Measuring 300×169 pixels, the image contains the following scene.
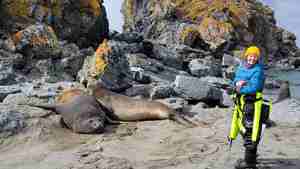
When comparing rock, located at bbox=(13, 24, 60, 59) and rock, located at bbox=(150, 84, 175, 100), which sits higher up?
rock, located at bbox=(13, 24, 60, 59)

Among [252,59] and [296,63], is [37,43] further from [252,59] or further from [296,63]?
[296,63]

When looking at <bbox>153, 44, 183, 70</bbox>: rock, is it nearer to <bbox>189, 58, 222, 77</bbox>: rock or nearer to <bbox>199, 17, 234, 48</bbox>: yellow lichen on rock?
<bbox>189, 58, 222, 77</bbox>: rock

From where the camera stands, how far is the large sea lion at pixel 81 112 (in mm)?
7266

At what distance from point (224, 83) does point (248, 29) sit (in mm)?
36006

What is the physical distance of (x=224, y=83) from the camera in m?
16.4

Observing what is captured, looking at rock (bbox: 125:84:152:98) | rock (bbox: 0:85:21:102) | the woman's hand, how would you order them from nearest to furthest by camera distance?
1. the woman's hand
2. rock (bbox: 0:85:21:102)
3. rock (bbox: 125:84:152:98)

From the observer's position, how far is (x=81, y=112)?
751cm

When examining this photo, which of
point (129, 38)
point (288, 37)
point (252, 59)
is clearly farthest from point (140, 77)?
point (288, 37)

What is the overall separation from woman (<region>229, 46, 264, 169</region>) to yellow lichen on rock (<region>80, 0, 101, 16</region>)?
51.3ft

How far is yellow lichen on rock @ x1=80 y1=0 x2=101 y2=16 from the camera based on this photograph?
1998cm

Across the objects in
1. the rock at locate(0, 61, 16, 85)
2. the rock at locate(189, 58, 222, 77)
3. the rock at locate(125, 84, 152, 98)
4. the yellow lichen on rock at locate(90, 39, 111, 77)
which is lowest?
the rock at locate(189, 58, 222, 77)

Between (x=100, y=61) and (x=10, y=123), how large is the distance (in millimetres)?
4589

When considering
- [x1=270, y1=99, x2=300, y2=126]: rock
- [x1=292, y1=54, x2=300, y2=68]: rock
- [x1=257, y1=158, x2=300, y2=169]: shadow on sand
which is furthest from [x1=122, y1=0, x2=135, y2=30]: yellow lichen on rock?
[x1=257, y1=158, x2=300, y2=169]: shadow on sand

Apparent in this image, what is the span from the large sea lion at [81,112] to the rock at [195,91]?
2.80m
